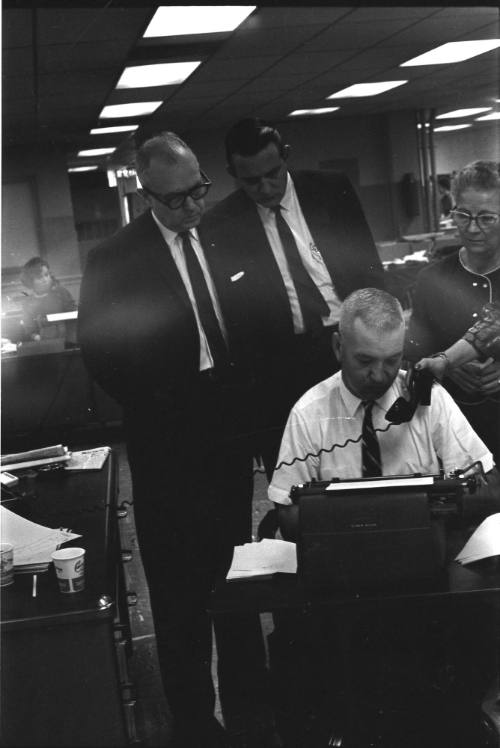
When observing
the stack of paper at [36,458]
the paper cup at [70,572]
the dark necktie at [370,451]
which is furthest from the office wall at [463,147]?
the paper cup at [70,572]

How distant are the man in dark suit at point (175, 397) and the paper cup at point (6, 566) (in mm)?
539

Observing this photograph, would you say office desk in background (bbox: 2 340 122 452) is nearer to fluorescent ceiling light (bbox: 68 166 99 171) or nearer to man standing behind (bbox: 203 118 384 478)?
man standing behind (bbox: 203 118 384 478)

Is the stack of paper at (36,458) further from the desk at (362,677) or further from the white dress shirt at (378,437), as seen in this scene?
the desk at (362,677)

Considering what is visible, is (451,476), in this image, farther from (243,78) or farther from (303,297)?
(243,78)

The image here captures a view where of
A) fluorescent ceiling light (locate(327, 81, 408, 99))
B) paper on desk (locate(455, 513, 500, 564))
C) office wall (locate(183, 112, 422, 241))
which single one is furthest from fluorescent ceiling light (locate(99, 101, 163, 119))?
paper on desk (locate(455, 513, 500, 564))

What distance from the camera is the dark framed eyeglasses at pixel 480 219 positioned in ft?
7.80

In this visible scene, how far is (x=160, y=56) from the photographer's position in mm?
2158

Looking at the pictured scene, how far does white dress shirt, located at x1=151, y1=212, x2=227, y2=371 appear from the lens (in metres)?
2.18

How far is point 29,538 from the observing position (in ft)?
6.31

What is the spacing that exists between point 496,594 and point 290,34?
158cm

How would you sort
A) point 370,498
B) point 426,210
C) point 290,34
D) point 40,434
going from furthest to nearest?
point 40,434
point 426,210
point 290,34
point 370,498

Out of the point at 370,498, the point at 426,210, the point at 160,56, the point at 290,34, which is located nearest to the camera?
the point at 370,498

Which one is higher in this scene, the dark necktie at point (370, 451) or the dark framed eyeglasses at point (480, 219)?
the dark framed eyeglasses at point (480, 219)

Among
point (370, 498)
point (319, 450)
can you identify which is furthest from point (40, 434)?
point (370, 498)
